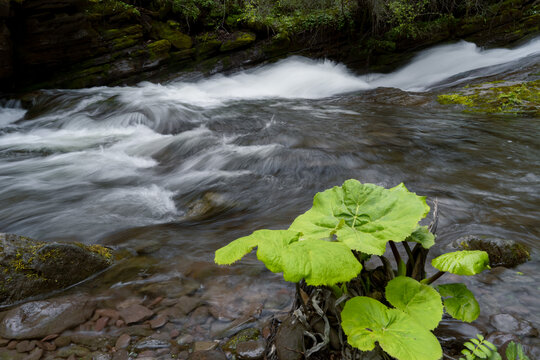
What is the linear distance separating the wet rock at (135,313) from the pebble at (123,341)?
12cm

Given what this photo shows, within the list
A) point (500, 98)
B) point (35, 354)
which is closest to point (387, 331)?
point (35, 354)

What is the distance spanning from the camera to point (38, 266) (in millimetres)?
2465

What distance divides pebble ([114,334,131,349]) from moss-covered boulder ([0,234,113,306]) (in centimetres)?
83

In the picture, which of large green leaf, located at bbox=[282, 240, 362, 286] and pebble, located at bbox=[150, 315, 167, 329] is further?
pebble, located at bbox=[150, 315, 167, 329]

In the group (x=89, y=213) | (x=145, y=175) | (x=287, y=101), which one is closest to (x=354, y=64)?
(x=287, y=101)

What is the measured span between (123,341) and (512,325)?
207cm

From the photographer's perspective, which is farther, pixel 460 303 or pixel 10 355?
pixel 10 355

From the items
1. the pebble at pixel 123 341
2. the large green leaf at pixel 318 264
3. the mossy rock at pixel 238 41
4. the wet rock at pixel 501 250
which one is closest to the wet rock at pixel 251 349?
the pebble at pixel 123 341

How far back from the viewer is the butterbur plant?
1218mm

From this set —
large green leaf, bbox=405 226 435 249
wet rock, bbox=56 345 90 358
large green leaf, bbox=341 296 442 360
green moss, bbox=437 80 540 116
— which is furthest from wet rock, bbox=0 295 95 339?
green moss, bbox=437 80 540 116

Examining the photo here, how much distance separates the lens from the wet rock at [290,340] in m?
1.53

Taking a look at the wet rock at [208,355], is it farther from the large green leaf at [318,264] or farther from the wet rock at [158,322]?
the large green leaf at [318,264]

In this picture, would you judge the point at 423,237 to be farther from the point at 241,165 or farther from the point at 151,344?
the point at 241,165

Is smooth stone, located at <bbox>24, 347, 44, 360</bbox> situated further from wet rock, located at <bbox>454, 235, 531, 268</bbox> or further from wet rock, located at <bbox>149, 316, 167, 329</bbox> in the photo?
wet rock, located at <bbox>454, 235, 531, 268</bbox>
